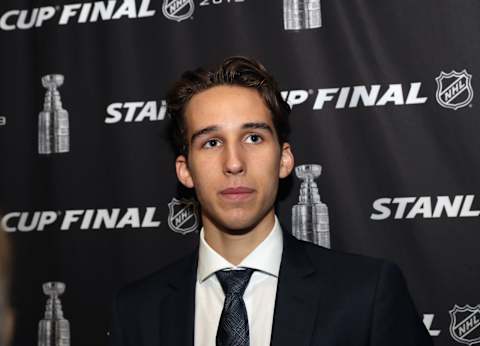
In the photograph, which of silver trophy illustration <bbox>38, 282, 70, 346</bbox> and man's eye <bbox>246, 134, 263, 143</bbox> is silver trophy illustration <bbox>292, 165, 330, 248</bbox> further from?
silver trophy illustration <bbox>38, 282, 70, 346</bbox>

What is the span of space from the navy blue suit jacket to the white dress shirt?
3 cm

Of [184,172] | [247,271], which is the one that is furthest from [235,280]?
[184,172]

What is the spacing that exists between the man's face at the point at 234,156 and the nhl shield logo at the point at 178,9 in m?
0.55

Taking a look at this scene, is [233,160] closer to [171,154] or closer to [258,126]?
[258,126]

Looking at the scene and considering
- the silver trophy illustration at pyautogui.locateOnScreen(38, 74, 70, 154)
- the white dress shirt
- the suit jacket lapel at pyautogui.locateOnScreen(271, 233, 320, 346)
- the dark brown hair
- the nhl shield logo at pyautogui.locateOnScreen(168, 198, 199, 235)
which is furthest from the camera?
the silver trophy illustration at pyautogui.locateOnScreen(38, 74, 70, 154)

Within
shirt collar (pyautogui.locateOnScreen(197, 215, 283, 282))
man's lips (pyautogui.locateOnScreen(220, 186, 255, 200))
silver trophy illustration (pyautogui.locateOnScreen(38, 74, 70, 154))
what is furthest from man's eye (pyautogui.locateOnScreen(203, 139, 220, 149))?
silver trophy illustration (pyautogui.locateOnScreen(38, 74, 70, 154))

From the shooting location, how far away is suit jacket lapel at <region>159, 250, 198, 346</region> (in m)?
1.72

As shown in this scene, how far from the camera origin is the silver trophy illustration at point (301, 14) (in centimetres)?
212

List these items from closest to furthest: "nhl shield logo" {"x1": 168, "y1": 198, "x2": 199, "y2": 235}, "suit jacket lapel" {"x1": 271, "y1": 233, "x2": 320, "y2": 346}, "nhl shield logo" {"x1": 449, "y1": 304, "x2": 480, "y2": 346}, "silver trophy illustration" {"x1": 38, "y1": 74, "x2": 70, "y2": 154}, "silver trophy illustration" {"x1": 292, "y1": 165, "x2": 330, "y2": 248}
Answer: "suit jacket lapel" {"x1": 271, "y1": 233, "x2": 320, "y2": 346} < "nhl shield logo" {"x1": 449, "y1": 304, "x2": 480, "y2": 346} < "silver trophy illustration" {"x1": 292, "y1": 165, "x2": 330, "y2": 248} < "nhl shield logo" {"x1": 168, "y1": 198, "x2": 199, "y2": 235} < "silver trophy illustration" {"x1": 38, "y1": 74, "x2": 70, "y2": 154}

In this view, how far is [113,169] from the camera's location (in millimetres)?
2252

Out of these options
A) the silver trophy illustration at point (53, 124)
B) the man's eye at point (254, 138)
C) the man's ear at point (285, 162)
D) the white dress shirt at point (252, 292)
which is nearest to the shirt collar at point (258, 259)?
the white dress shirt at point (252, 292)

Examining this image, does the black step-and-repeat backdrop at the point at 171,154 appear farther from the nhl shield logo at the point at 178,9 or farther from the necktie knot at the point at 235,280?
the necktie knot at the point at 235,280

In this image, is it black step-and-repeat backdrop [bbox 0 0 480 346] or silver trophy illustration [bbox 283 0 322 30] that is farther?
silver trophy illustration [bbox 283 0 322 30]

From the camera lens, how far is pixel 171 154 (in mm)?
2203
